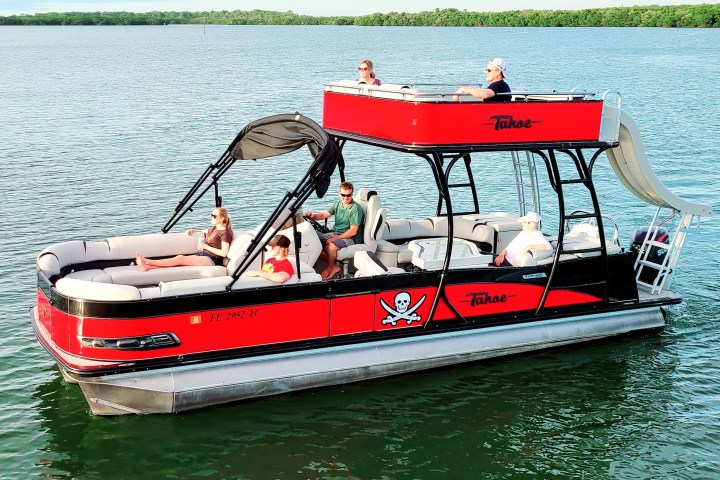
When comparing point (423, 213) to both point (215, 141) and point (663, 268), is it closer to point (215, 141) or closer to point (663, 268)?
point (663, 268)

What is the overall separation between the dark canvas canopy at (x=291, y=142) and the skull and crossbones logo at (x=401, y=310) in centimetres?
160

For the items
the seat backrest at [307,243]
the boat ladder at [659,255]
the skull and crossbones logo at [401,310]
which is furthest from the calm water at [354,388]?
the seat backrest at [307,243]

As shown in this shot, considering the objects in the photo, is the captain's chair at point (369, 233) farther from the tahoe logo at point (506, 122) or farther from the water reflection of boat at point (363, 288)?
the tahoe logo at point (506, 122)

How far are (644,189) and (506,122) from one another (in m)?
2.80

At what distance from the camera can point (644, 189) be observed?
12141mm

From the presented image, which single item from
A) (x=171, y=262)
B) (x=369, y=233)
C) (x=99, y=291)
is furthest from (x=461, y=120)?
(x=99, y=291)

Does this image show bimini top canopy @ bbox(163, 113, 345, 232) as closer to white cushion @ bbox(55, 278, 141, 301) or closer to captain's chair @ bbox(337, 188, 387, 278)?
captain's chair @ bbox(337, 188, 387, 278)

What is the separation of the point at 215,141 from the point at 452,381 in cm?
1928

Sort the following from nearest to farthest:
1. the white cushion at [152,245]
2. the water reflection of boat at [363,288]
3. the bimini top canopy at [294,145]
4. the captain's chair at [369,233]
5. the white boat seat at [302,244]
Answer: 1. the water reflection of boat at [363,288]
2. the bimini top canopy at [294,145]
3. the white boat seat at [302,244]
4. the white cushion at [152,245]
5. the captain's chair at [369,233]

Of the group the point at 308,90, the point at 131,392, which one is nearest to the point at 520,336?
the point at 131,392

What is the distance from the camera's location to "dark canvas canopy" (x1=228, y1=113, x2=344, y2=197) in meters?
9.70

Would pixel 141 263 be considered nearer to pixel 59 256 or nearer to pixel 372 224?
pixel 59 256

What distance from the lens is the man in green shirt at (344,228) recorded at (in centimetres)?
1121

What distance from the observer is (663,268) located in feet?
40.2
